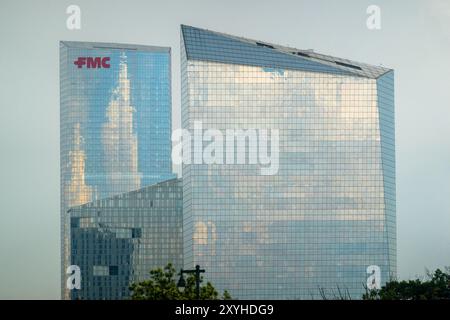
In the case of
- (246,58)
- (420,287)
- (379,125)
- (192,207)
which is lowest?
(420,287)

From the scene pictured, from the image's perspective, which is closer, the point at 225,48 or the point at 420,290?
the point at 420,290

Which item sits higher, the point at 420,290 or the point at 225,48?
the point at 225,48

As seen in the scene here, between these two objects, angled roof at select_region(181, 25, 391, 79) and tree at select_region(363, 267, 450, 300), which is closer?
tree at select_region(363, 267, 450, 300)

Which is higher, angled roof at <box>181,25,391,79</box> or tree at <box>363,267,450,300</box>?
angled roof at <box>181,25,391,79</box>

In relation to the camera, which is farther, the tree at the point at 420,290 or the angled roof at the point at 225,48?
the angled roof at the point at 225,48

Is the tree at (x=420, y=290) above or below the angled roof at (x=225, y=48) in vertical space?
below
